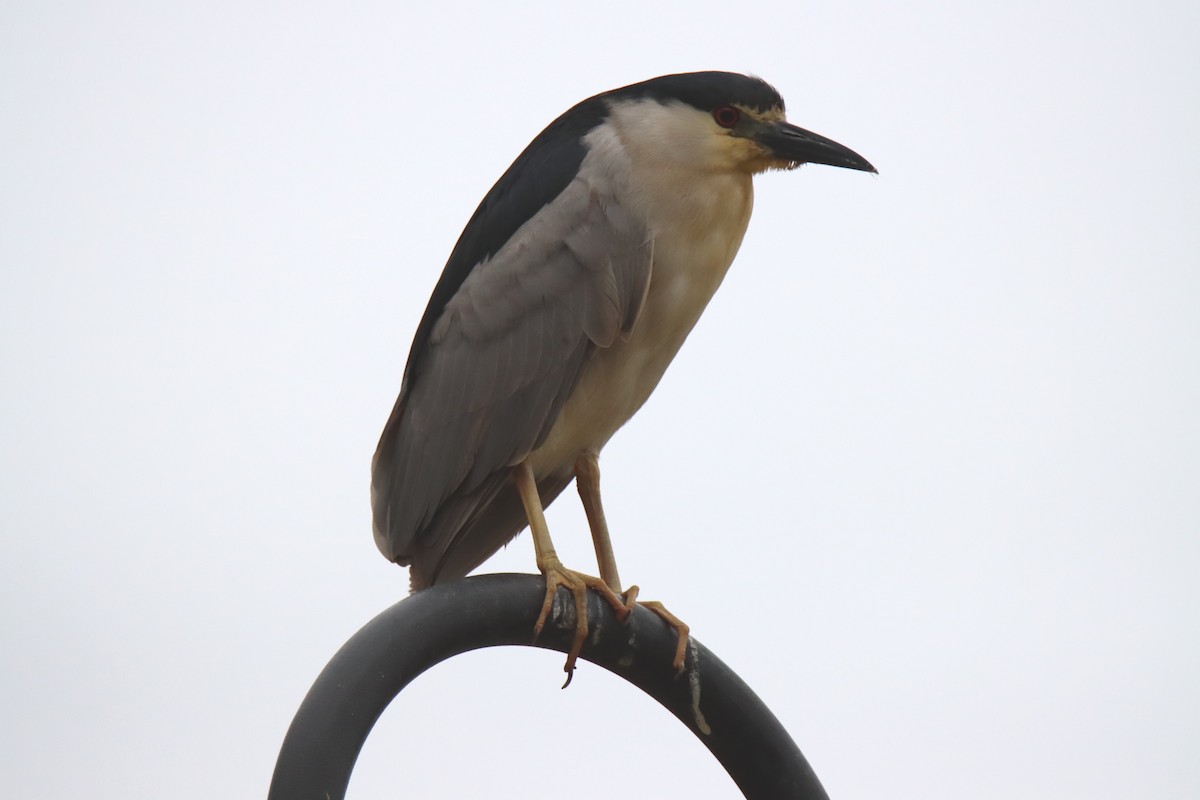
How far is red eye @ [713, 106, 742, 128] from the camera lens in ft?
12.0

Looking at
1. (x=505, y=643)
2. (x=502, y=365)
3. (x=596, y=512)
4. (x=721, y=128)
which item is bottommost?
(x=505, y=643)

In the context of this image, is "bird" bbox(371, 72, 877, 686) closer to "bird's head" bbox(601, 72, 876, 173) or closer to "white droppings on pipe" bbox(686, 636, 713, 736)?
"bird's head" bbox(601, 72, 876, 173)

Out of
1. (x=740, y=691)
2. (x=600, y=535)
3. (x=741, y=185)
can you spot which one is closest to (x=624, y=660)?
(x=740, y=691)

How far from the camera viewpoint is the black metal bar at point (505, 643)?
210 cm

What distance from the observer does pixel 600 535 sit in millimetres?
3830

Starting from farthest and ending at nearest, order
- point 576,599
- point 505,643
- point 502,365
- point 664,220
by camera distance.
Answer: point 502,365, point 664,220, point 576,599, point 505,643

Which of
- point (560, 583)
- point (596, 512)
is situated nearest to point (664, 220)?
point (596, 512)

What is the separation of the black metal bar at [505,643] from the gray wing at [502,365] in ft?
2.38

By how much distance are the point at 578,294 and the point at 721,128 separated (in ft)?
1.95

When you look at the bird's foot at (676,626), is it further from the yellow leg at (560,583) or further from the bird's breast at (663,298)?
the bird's breast at (663,298)

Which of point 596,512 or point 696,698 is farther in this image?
point 596,512

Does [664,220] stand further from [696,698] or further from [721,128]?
[696,698]

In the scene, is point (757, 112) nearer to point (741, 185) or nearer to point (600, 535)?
point (741, 185)

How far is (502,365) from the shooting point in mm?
3781
